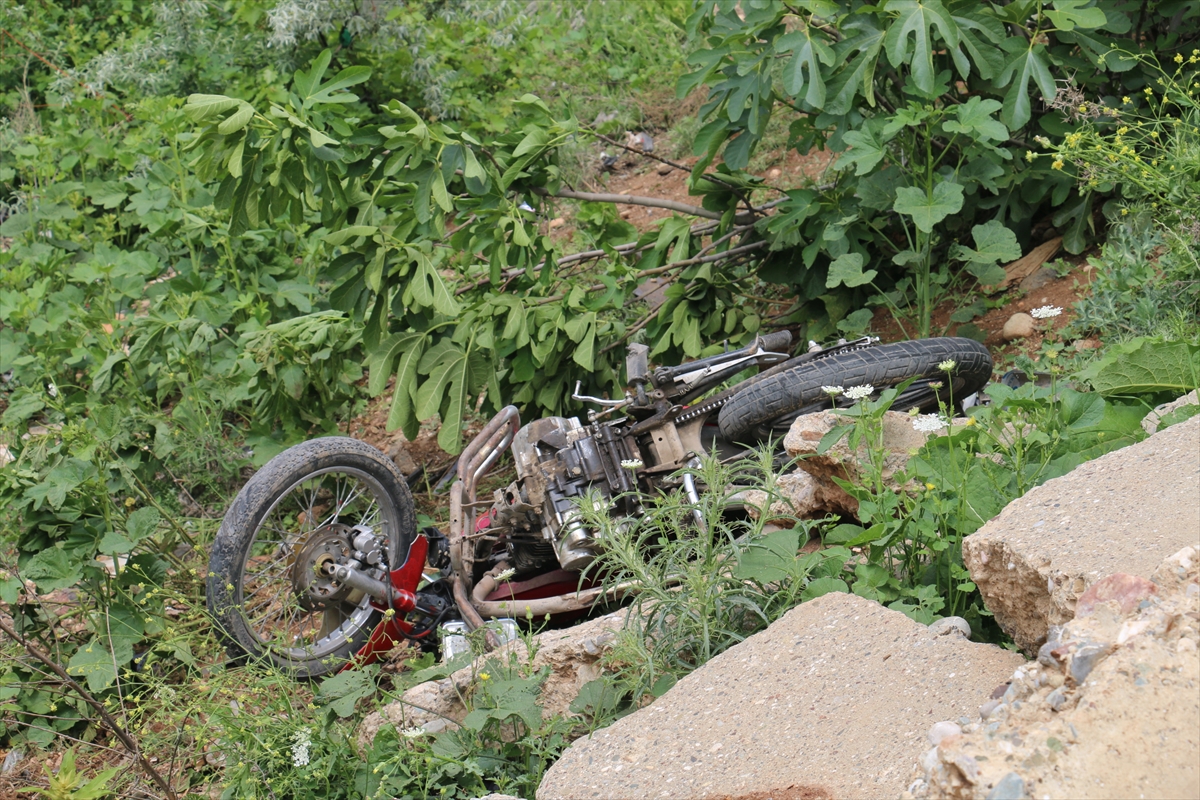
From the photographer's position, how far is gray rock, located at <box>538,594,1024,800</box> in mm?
1642

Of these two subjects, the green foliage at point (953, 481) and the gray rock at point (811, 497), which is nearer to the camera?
the green foliage at point (953, 481)

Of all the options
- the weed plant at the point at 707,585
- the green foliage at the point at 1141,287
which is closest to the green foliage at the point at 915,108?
the green foliage at the point at 1141,287

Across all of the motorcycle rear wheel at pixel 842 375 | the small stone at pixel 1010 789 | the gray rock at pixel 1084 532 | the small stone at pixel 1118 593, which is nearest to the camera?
the small stone at pixel 1010 789

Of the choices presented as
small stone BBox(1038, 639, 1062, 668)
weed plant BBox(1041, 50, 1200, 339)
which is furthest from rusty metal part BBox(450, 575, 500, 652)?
weed plant BBox(1041, 50, 1200, 339)

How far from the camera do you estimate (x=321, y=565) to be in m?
3.43

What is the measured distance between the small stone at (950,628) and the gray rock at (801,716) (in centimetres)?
3

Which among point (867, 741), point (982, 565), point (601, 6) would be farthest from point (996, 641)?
point (601, 6)

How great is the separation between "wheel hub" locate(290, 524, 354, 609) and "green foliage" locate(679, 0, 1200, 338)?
2.00m

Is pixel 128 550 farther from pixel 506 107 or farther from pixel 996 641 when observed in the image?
pixel 506 107

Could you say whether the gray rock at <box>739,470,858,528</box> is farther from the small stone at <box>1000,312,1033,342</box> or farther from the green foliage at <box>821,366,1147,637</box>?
the small stone at <box>1000,312,1033,342</box>

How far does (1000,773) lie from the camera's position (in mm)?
1239

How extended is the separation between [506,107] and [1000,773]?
615cm

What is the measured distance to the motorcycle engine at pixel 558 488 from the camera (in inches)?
125

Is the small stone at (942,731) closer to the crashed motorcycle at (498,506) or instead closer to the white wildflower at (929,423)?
the white wildflower at (929,423)
